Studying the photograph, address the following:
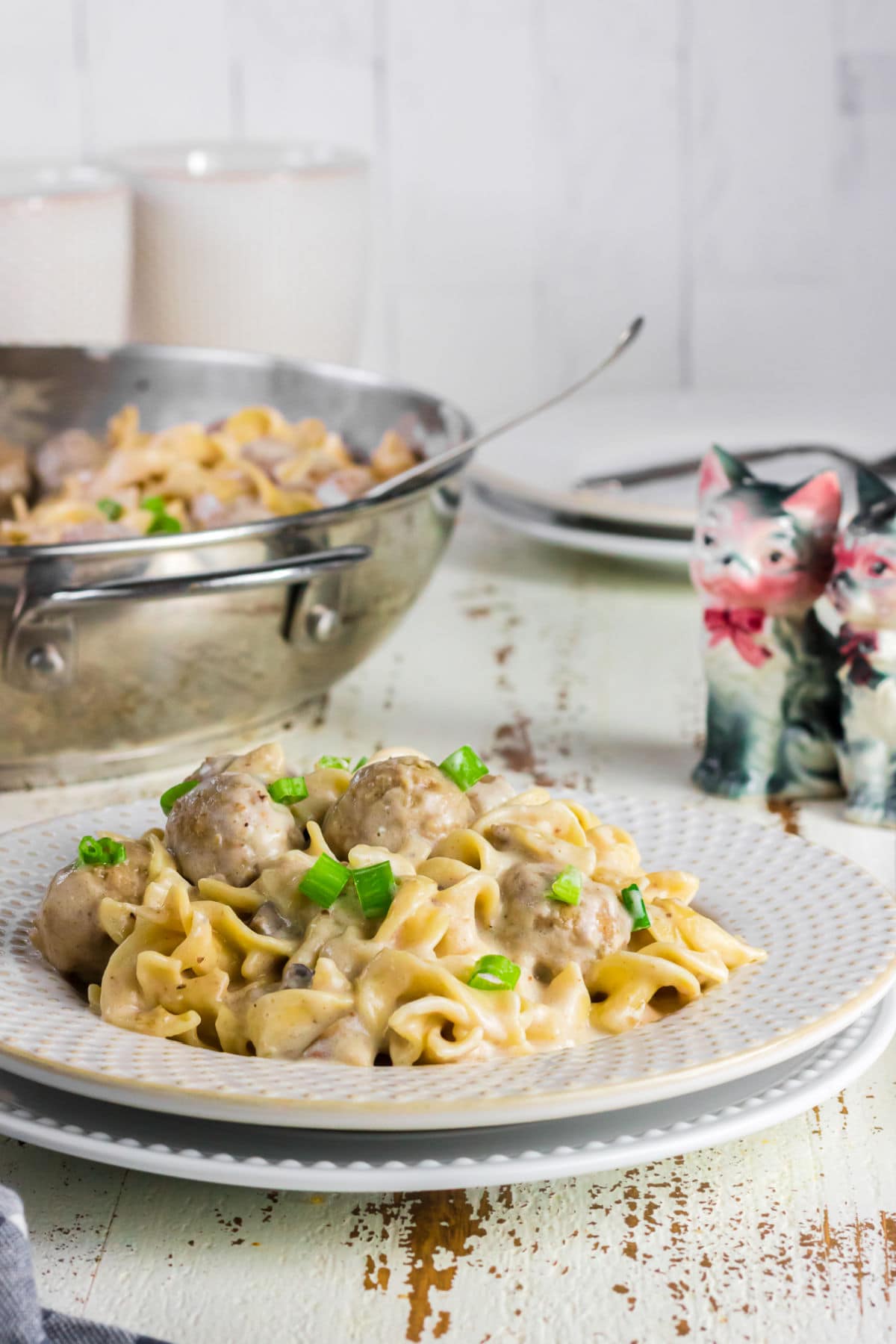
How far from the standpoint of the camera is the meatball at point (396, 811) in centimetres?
115

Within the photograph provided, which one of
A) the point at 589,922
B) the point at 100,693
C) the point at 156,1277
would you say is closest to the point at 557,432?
the point at 100,693

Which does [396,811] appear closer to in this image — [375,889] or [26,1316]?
[375,889]

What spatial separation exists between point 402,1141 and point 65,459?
1448 mm

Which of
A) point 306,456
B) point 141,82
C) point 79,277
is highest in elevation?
point 141,82

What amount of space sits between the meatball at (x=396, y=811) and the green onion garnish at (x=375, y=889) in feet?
0.18

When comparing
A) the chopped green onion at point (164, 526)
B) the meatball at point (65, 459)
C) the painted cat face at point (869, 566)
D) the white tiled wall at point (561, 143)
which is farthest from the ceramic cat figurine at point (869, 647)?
the white tiled wall at point (561, 143)

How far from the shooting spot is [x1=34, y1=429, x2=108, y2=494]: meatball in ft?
7.28

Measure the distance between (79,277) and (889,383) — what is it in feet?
6.16

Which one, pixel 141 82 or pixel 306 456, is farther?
pixel 141 82

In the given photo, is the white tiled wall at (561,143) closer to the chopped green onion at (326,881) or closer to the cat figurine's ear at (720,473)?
the cat figurine's ear at (720,473)

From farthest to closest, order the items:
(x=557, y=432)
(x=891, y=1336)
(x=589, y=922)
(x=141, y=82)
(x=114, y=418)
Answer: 1. (x=141, y=82)
2. (x=557, y=432)
3. (x=114, y=418)
4. (x=589, y=922)
5. (x=891, y=1336)

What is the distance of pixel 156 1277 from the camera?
37.2 inches

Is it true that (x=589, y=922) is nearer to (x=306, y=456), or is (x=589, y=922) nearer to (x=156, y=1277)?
(x=156, y=1277)

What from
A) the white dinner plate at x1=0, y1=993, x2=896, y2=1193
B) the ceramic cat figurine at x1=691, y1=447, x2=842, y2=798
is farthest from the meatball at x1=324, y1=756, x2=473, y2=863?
the ceramic cat figurine at x1=691, y1=447, x2=842, y2=798
